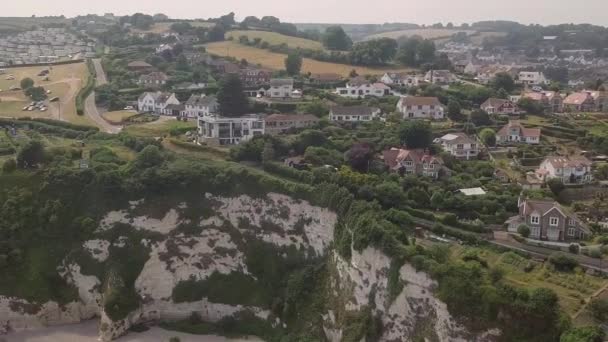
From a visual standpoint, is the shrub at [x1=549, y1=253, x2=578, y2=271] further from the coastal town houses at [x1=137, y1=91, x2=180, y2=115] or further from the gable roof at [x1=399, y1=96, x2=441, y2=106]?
the coastal town houses at [x1=137, y1=91, x2=180, y2=115]

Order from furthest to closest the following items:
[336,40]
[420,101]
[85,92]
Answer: [336,40] < [85,92] < [420,101]

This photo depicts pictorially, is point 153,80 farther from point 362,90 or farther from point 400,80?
point 400,80

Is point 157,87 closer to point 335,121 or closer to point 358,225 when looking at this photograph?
point 335,121

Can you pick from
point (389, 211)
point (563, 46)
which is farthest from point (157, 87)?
point (563, 46)

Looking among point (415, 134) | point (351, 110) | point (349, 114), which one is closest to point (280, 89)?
point (351, 110)

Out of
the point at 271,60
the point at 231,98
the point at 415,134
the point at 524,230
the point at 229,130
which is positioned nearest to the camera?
the point at 524,230

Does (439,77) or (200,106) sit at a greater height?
(439,77)
